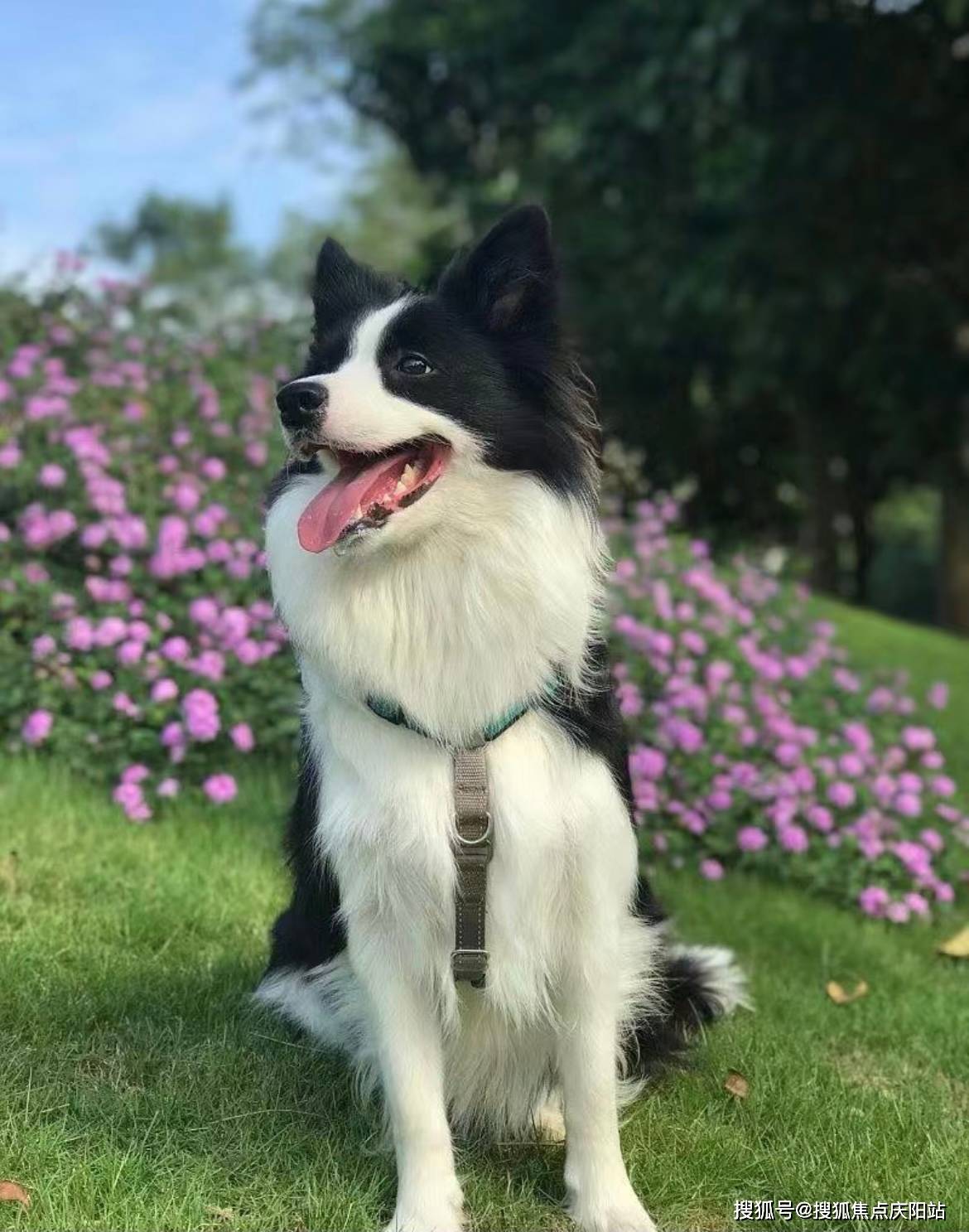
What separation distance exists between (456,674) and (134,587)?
298 cm

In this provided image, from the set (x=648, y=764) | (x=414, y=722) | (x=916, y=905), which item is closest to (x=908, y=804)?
(x=916, y=905)

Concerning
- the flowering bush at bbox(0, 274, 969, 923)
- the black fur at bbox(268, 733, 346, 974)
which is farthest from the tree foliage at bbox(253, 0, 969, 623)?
the black fur at bbox(268, 733, 346, 974)

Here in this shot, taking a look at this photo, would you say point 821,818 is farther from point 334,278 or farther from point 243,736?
point 334,278

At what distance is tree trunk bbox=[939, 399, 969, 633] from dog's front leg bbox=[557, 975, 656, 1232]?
43.3ft

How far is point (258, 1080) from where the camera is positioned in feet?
9.39

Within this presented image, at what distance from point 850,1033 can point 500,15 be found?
12.7m

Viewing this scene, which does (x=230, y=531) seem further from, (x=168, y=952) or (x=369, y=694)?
(x=369, y=694)

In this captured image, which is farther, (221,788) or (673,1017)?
(221,788)

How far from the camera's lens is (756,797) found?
491 centimetres

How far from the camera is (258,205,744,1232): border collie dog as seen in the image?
90.4 inches

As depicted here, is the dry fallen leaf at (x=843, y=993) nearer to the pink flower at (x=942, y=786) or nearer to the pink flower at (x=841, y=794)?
the pink flower at (x=841, y=794)

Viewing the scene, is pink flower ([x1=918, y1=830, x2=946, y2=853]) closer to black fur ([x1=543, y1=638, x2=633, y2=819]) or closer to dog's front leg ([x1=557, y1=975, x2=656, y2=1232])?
black fur ([x1=543, y1=638, x2=633, y2=819])

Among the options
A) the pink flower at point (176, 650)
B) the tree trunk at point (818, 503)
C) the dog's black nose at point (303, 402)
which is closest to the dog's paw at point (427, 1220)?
the dog's black nose at point (303, 402)

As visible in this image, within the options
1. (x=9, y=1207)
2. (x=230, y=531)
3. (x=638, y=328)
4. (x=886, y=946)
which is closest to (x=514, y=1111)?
(x=9, y=1207)
